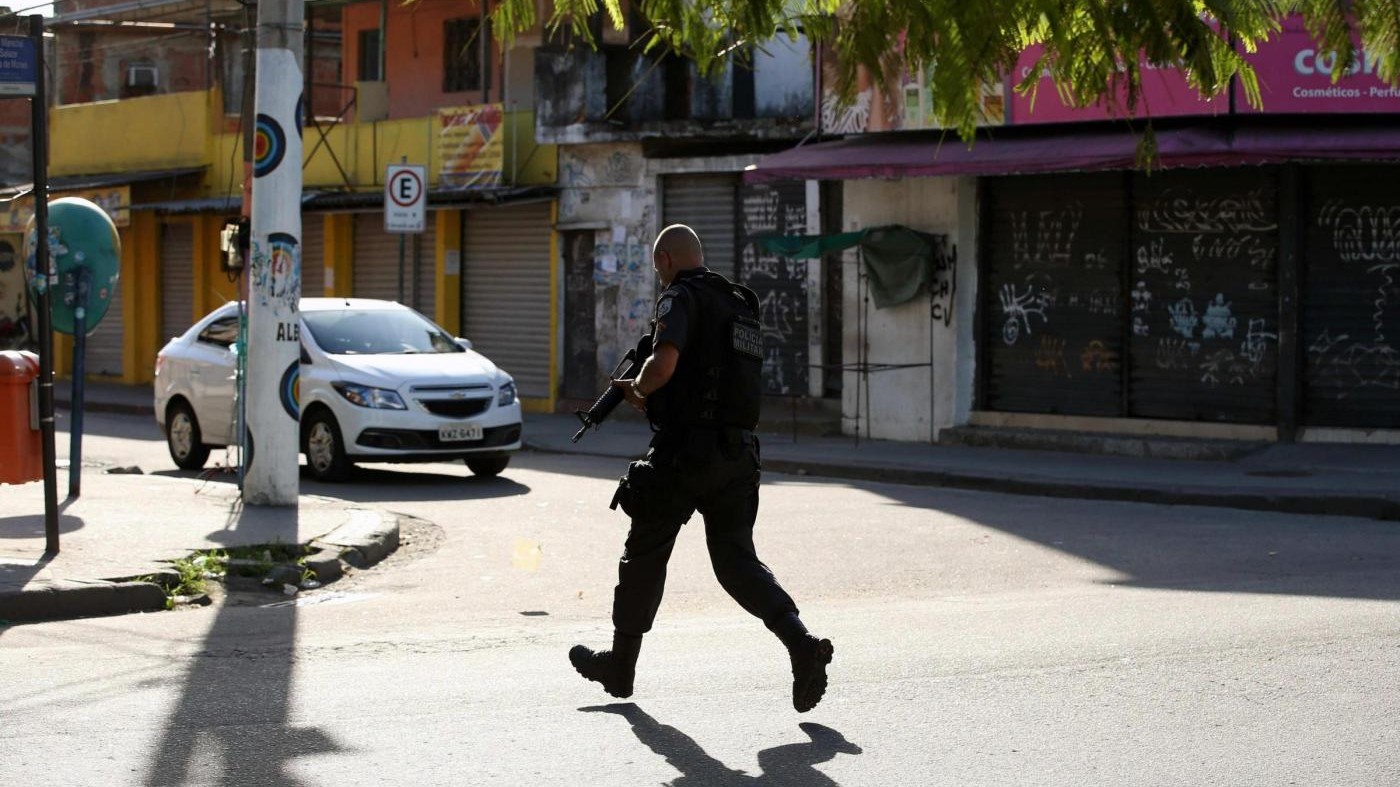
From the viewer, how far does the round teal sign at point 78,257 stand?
1327cm

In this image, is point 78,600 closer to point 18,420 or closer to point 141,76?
point 18,420

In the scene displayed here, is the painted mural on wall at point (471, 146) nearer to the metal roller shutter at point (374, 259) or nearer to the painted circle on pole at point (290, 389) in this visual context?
the metal roller shutter at point (374, 259)

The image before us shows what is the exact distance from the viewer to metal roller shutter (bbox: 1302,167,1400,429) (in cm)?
1725

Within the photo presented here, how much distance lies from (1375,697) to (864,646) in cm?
216

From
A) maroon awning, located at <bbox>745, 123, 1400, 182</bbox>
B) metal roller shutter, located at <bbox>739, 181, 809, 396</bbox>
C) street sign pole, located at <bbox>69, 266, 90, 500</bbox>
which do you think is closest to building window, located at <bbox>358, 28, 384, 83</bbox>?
metal roller shutter, located at <bbox>739, 181, 809, 396</bbox>

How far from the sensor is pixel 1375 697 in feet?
22.4

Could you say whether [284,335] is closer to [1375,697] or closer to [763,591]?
[763,591]

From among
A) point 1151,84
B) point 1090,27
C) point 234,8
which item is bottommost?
point 1090,27

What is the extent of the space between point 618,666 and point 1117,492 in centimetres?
944

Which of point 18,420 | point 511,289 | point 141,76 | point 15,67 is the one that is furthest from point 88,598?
point 141,76

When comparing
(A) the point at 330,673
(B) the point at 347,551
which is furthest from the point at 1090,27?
(B) the point at 347,551

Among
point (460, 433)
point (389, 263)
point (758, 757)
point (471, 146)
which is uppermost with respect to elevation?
point (471, 146)

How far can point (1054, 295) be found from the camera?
1931cm

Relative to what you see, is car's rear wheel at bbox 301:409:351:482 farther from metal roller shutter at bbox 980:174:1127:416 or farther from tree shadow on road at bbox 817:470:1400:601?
metal roller shutter at bbox 980:174:1127:416
